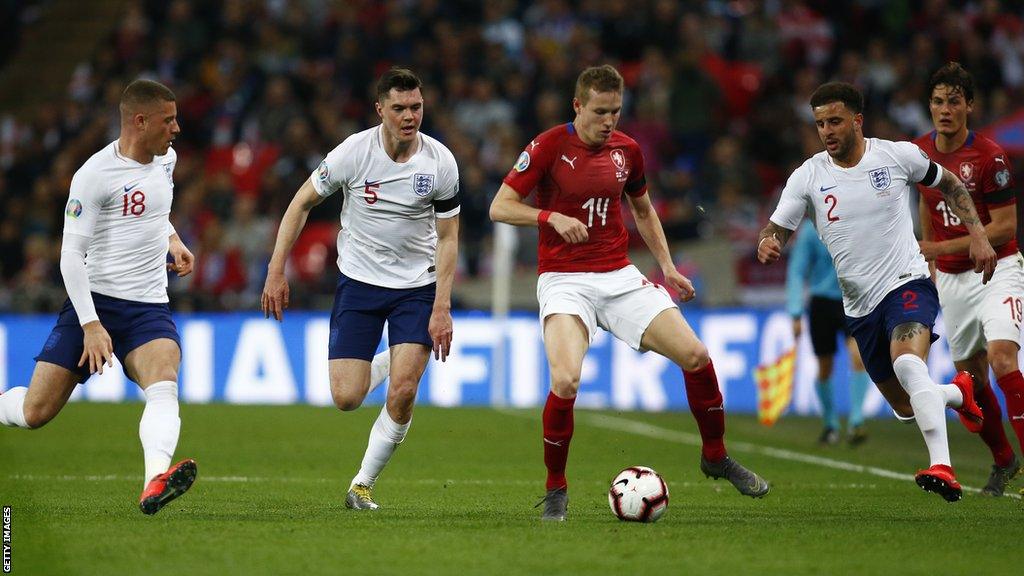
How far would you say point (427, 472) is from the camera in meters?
11.2

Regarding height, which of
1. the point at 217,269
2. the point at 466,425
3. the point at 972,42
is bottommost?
the point at 466,425

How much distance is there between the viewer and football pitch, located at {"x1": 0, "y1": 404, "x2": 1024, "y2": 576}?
6551 mm

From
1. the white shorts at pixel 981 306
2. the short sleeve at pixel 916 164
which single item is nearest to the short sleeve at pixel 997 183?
the white shorts at pixel 981 306

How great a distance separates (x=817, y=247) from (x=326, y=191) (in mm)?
6807

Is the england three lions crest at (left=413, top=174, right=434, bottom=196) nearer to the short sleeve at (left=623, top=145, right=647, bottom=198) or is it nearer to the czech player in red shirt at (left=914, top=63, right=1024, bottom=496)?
the short sleeve at (left=623, top=145, right=647, bottom=198)

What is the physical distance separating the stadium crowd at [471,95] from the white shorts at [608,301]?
1111 cm

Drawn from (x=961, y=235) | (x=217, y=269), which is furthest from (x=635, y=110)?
(x=961, y=235)

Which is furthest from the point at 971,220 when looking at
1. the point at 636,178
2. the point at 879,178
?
the point at 636,178

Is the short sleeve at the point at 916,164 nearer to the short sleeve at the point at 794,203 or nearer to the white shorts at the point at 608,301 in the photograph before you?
the short sleeve at the point at 794,203

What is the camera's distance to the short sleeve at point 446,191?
341 inches

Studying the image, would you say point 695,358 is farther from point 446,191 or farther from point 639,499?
point 446,191

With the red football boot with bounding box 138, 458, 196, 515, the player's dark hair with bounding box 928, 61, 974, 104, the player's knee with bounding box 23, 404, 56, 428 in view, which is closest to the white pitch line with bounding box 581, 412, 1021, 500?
the player's dark hair with bounding box 928, 61, 974, 104

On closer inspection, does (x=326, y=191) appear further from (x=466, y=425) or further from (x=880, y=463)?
(x=466, y=425)

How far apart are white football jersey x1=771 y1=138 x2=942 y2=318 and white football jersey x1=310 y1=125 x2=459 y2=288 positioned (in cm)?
201
